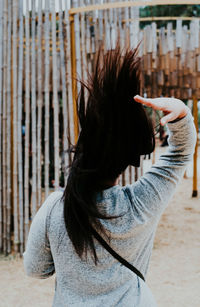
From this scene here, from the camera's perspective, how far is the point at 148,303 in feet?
2.86

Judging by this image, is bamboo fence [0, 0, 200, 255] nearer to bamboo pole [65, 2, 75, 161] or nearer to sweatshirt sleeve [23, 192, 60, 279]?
bamboo pole [65, 2, 75, 161]

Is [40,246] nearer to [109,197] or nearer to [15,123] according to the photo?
[109,197]

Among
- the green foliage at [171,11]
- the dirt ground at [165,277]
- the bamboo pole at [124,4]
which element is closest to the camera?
the dirt ground at [165,277]

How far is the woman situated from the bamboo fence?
2.51 m

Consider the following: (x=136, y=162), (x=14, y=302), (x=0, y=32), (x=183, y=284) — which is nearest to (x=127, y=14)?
(x=0, y=32)

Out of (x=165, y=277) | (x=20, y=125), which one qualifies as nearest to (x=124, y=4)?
(x=20, y=125)

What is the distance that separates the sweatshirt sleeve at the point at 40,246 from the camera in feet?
2.72

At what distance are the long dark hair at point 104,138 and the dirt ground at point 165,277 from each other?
7.69 ft

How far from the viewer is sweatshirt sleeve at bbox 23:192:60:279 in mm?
830

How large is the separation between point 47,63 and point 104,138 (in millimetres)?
2814

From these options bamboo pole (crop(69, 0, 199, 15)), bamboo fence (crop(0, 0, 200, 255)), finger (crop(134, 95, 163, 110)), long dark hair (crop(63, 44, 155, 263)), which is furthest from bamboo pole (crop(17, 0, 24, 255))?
finger (crop(134, 95, 163, 110))

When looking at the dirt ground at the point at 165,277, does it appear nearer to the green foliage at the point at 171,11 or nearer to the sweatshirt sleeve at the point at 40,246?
the sweatshirt sleeve at the point at 40,246

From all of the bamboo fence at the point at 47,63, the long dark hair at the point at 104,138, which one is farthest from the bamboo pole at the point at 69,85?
the long dark hair at the point at 104,138

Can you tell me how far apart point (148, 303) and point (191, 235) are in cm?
376
